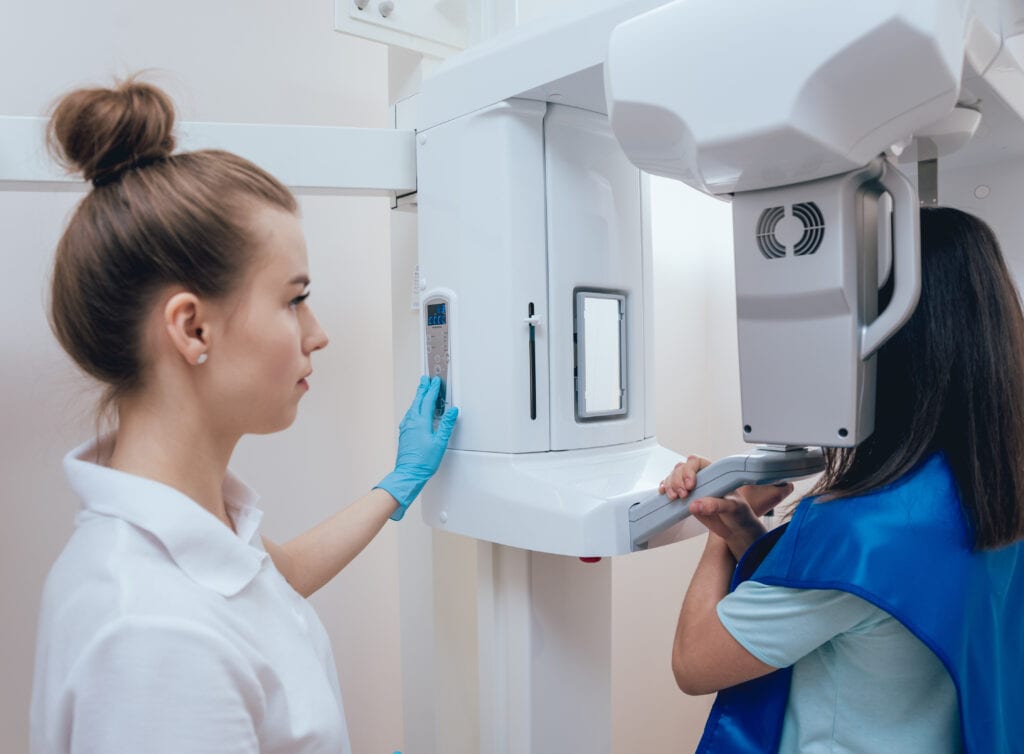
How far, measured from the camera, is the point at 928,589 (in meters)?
0.84

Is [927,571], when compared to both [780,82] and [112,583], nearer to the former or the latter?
[780,82]

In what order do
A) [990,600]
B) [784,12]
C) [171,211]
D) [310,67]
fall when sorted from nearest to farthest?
[784,12] → [171,211] → [990,600] → [310,67]

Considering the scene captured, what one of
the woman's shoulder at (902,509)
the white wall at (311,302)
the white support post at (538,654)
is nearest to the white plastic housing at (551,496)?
the white support post at (538,654)

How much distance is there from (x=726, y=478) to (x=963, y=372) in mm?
289

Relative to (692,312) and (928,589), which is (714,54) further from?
(692,312)

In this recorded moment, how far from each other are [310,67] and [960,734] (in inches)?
63.0

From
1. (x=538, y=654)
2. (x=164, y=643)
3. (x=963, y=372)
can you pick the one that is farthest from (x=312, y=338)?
(x=963, y=372)

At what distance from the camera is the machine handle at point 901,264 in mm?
797

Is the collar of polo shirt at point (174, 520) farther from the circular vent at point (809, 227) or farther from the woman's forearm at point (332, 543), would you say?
the circular vent at point (809, 227)

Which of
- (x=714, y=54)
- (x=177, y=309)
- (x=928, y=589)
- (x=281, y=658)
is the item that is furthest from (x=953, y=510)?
(x=177, y=309)

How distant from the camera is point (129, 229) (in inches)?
30.9

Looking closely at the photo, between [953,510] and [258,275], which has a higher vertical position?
[258,275]

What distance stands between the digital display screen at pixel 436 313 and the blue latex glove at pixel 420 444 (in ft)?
0.29

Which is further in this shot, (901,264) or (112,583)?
(901,264)
